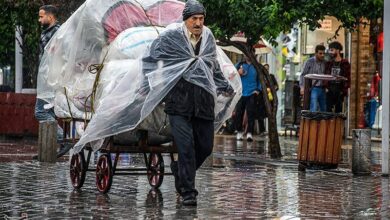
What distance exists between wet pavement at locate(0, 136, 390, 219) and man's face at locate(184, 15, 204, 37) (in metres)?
1.66

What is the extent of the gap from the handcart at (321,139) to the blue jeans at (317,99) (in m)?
5.20

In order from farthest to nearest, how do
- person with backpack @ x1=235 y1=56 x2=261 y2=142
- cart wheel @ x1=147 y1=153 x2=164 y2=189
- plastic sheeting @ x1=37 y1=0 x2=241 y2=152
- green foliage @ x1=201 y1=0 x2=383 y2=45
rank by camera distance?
person with backpack @ x1=235 y1=56 x2=261 y2=142
green foliage @ x1=201 y1=0 x2=383 y2=45
cart wheel @ x1=147 y1=153 x2=164 y2=189
plastic sheeting @ x1=37 y1=0 x2=241 y2=152

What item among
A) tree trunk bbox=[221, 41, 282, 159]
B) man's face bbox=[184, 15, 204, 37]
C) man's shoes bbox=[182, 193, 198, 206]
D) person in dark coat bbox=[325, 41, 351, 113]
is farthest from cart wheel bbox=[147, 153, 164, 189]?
person in dark coat bbox=[325, 41, 351, 113]

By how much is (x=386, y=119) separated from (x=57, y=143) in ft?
15.9

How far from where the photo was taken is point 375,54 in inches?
904

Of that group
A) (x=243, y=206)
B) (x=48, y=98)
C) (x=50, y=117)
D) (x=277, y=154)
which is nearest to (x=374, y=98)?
(x=277, y=154)

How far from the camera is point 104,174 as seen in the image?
10609 millimetres

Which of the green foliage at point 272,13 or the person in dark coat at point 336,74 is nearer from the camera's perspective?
the green foliage at point 272,13

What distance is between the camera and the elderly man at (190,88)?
9586mm

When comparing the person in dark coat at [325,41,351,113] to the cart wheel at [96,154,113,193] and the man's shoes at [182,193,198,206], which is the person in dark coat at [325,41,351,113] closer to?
the cart wheel at [96,154,113,193]

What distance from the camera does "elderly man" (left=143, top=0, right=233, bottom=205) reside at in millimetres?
9586

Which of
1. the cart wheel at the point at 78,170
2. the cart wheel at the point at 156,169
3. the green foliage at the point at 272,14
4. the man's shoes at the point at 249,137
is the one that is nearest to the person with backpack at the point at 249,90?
the man's shoes at the point at 249,137

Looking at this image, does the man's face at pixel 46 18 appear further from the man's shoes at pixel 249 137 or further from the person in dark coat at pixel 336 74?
the man's shoes at pixel 249 137

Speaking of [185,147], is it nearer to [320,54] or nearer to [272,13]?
[272,13]
